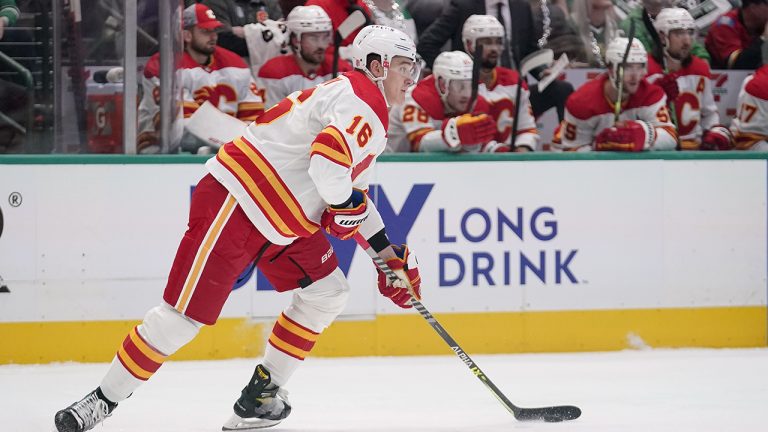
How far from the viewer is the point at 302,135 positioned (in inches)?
144

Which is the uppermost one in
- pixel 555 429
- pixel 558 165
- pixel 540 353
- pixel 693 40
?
pixel 693 40

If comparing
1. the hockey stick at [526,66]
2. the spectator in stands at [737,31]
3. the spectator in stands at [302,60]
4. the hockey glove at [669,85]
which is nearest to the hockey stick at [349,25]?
the spectator in stands at [302,60]

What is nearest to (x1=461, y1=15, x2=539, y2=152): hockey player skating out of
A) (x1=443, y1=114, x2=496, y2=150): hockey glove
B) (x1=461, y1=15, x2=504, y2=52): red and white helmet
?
(x1=461, y1=15, x2=504, y2=52): red and white helmet

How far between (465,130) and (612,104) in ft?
3.09

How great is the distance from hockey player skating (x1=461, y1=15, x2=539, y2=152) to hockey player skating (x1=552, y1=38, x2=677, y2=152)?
0.18 metres

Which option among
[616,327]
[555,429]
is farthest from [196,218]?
[616,327]

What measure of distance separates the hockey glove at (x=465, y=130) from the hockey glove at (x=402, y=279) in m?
1.52

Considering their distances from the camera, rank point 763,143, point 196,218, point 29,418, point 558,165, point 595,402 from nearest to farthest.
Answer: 1. point 196,218
2. point 29,418
3. point 595,402
4. point 558,165
5. point 763,143

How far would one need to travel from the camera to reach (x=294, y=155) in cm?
366

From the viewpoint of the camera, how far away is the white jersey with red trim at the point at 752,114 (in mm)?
5961

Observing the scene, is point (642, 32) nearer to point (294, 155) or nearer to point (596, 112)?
point (596, 112)

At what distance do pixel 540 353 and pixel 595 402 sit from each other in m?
1.05

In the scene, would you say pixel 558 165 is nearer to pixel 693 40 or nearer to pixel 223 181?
pixel 693 40

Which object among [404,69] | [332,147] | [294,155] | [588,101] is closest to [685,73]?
[588,101]
